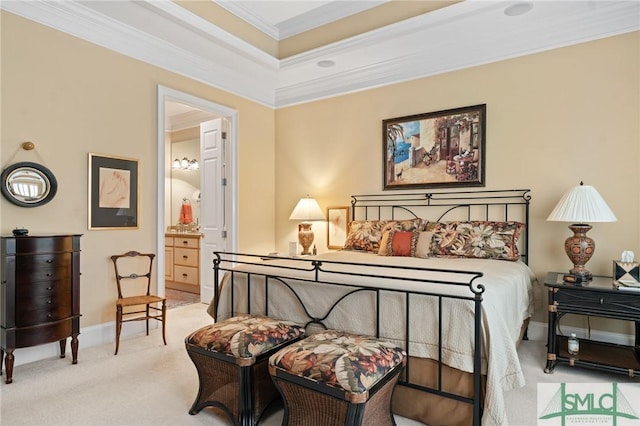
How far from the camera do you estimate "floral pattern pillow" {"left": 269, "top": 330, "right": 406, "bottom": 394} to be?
61.9 inches

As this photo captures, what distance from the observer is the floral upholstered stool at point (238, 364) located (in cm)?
192

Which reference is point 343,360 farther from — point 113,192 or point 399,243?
point 113,192

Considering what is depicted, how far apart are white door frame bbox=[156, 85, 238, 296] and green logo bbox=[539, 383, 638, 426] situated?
3520mm

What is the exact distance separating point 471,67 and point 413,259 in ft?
7.00

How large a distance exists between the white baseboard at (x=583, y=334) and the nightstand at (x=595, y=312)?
20 cm

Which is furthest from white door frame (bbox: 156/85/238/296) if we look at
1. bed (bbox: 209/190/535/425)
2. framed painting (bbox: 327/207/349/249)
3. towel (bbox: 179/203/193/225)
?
towel (bbox: 179/203/193/225)

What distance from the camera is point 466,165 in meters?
3.78

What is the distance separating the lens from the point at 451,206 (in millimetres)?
3904

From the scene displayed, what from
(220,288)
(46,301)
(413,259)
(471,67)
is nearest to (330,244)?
(413,259)

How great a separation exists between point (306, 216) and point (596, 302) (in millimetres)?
2917

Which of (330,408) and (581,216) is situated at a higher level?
(581,216)

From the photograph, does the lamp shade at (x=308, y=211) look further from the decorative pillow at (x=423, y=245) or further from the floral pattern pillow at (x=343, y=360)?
the floral pattern pillow at (x=343, y=360)

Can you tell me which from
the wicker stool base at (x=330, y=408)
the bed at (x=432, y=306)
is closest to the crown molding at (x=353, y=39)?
the bed at (x=432, y=306)

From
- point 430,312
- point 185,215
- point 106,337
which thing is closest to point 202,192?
point 185,215
